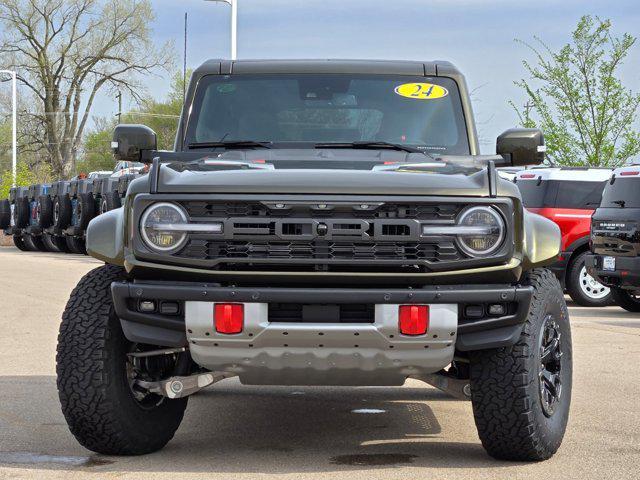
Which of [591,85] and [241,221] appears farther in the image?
[591,85]

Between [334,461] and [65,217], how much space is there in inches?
1014

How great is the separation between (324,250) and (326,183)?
282 mm

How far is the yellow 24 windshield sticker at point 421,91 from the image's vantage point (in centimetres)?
708

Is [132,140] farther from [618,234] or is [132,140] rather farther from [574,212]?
[574,212]

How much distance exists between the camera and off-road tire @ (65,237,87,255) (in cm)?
3133

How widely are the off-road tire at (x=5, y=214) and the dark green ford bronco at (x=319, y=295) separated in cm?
3218

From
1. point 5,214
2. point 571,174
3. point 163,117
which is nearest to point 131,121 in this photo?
point 163,117

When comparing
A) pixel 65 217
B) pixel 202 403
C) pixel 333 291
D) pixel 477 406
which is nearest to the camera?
pixel 333 291

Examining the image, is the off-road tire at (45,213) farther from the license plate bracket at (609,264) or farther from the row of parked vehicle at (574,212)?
the license plate bracket at (609,264)

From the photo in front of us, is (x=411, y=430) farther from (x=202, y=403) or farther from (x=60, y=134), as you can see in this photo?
(x=60, y=134)

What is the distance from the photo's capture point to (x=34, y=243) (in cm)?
3516

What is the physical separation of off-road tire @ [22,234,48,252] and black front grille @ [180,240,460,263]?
30547mm

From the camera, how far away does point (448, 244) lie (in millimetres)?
5242

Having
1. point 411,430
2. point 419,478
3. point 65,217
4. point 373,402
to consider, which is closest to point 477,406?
point 419,478
